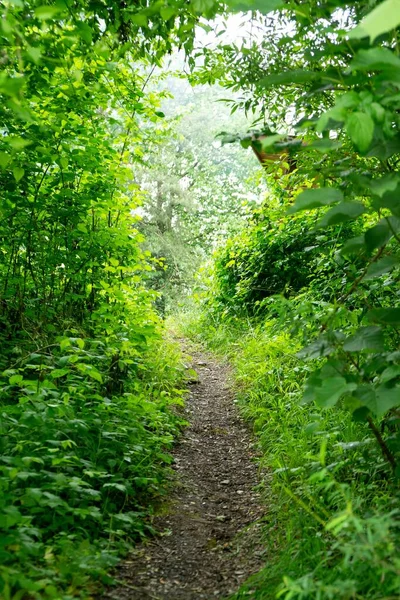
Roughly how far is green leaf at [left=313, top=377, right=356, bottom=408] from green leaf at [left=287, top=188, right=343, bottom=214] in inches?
23.4

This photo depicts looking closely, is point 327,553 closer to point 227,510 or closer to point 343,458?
point 343,458

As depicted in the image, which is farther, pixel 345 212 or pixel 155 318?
pixel 155 318

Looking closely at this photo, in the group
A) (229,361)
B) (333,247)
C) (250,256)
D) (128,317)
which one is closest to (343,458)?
(128,317)

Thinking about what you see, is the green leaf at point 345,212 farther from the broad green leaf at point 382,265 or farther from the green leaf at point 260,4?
the green leaf at point 260,4

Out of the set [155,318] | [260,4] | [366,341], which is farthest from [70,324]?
[260,4]

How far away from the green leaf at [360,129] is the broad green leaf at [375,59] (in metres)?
0.12

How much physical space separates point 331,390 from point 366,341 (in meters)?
0.27

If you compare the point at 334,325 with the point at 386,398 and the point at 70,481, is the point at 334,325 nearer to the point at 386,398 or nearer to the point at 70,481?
the point at 386,398

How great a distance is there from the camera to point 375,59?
53.2 inches

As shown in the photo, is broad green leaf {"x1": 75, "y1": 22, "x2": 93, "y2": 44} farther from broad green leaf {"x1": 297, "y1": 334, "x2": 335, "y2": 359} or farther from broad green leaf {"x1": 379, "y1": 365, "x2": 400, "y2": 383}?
broad green leaf {"x1": 379, "y1": 365, "x2": 400, "y2": 383}

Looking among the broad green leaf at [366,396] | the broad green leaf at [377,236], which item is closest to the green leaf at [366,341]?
the broad green leaf at [366,396]

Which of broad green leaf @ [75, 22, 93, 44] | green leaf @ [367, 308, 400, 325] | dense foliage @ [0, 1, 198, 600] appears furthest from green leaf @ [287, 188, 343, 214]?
broad green leaf @ [75, 22, 93, 44]

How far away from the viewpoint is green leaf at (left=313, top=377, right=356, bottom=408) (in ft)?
5.72

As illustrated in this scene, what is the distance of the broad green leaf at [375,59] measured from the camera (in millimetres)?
1333
